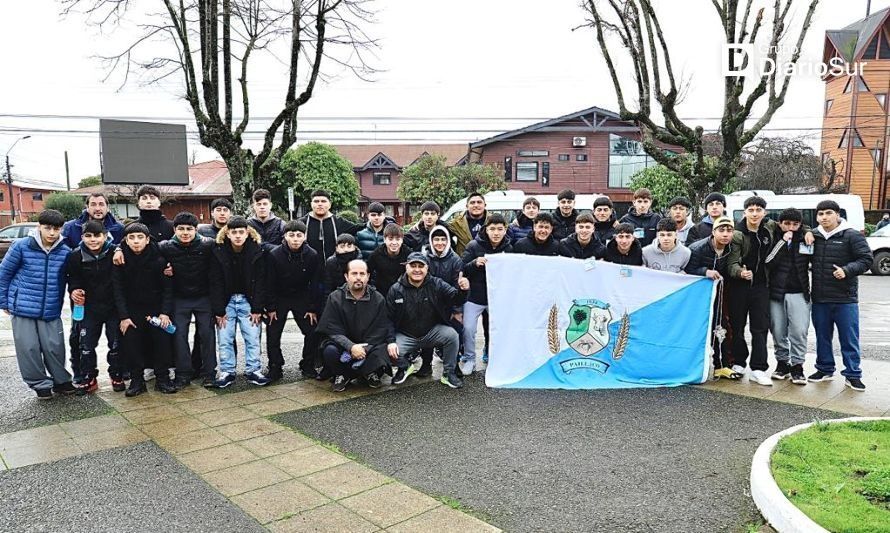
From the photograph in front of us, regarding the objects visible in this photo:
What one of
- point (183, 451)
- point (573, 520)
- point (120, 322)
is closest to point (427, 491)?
point (573, 520)

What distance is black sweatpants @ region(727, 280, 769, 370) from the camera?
633 cm

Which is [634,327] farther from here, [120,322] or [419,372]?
[120,322]

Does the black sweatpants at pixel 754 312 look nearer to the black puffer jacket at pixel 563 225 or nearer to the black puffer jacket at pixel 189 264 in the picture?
the black puffer jacket at pixel 563 225

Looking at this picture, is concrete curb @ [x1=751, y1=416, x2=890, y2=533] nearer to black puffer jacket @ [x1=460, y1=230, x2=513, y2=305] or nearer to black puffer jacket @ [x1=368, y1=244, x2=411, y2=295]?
black puffer jacket @ [x1=460, y1=230, x2=513, y2=305]

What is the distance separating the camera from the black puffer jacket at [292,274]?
6.41 meters

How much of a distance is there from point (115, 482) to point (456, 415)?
2.70 meters

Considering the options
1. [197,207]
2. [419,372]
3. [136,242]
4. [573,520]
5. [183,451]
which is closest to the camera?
[573,520]

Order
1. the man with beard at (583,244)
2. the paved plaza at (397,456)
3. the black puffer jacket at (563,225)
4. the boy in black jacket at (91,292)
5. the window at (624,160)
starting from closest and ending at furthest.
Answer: the paved plaza at (397,456) < the boy in black jacket at (91,292) < the man with beard at (583,244) < the black puffer jacket at (563,225) < the window at (624,160)

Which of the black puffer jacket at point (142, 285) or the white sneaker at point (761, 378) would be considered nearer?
the black puffer jacket at point (142, 285)

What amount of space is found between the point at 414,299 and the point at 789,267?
12.9 feet

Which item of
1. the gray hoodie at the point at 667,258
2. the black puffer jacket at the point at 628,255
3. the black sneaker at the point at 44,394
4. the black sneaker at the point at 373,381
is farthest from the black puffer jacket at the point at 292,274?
the gray hoodie at the point at 667,258

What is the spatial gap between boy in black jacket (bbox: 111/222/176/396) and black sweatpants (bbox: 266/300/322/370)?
3.33ft

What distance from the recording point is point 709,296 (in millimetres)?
6332

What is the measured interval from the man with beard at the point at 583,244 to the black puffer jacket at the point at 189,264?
385 centimetres
